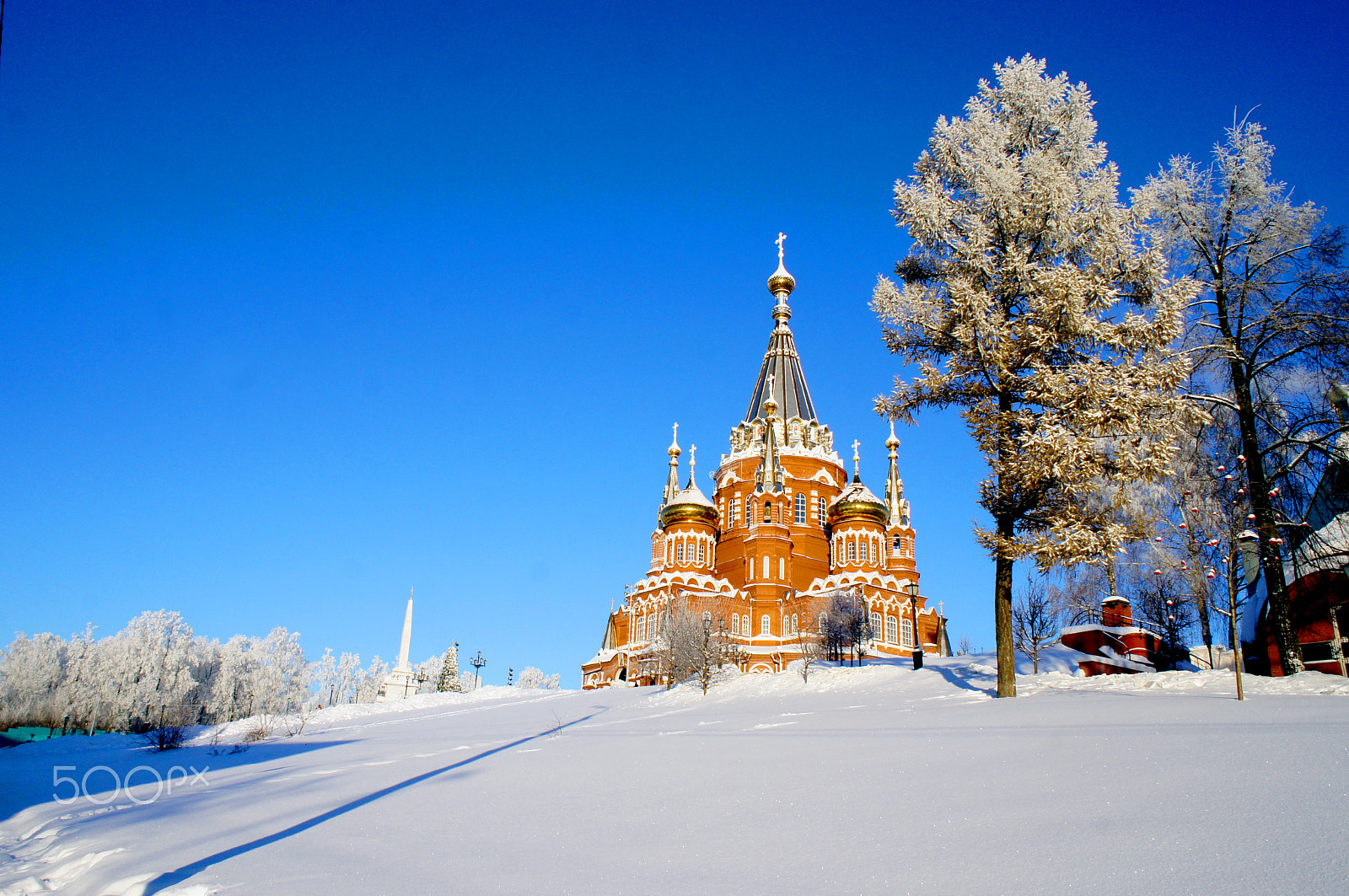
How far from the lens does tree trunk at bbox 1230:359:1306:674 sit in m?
12.8

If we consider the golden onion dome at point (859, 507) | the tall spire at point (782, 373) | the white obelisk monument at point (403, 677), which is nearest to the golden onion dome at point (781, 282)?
the tall spire at point (782, 373)

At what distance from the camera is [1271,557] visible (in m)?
12.8

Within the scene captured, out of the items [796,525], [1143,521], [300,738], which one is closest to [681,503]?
[796,525]

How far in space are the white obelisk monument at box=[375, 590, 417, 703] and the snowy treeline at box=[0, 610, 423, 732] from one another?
28.5 ft

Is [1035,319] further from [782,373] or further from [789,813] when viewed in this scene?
[782,373]

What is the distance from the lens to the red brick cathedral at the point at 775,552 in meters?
41.7

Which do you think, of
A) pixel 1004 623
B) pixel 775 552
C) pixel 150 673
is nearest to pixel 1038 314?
pixel 1004 623

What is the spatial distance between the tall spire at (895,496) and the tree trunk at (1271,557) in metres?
31.7

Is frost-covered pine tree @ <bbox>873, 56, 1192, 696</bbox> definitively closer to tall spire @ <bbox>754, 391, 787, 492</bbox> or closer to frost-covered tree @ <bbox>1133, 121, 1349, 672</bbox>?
frost-covered tree @ <bbox>1133, 121, 1349, 672</bbox>

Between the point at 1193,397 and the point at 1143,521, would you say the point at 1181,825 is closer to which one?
the point at 1143,521

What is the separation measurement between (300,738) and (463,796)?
12.3 meters

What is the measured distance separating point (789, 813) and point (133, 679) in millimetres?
45999

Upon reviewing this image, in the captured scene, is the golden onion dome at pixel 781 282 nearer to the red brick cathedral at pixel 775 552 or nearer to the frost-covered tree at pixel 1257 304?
the red brick cathedral at pixel 775 552

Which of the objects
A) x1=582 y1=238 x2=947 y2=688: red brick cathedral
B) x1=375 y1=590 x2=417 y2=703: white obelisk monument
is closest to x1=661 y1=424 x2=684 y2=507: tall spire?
x1=582 y1=238 x2=947 y2=688: red brick cathedral
